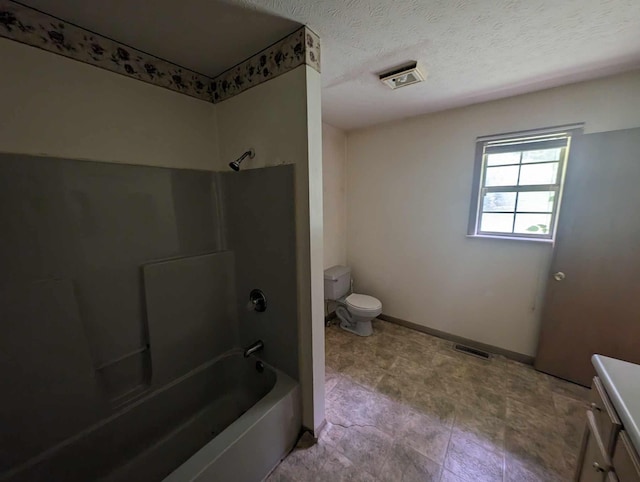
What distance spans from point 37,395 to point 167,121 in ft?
5.05

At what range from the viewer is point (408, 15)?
107 cm

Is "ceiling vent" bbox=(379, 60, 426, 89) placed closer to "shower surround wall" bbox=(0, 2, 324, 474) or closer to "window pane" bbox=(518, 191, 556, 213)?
"shower surround wall" bbox=(0, 2, 324, 474)

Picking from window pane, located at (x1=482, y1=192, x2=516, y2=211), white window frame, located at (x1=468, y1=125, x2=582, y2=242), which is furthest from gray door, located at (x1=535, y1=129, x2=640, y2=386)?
window pane, located at (x1=482, y1=192, x2=516, y2=211)

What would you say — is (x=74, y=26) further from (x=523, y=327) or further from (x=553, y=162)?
(x=523, y=327)

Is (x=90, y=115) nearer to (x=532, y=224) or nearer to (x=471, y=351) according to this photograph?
(x=532, y=224)

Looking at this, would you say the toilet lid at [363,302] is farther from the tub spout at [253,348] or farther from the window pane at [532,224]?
the window pane at [532,224]

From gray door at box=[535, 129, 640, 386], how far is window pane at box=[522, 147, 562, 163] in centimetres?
17

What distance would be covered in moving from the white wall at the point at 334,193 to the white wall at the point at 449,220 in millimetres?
88

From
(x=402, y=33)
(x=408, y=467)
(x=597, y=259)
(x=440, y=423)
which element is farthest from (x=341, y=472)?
(x=402, y=33)

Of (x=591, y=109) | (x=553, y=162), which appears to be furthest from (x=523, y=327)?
(x=591, y=109)

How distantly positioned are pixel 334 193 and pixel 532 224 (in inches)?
73.0

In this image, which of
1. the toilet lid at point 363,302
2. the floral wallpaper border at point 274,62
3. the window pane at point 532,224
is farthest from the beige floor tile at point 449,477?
the floral wallpaper border at point 274,62

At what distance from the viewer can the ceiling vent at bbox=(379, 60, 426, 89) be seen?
4.84ft

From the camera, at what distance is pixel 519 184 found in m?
2.03
